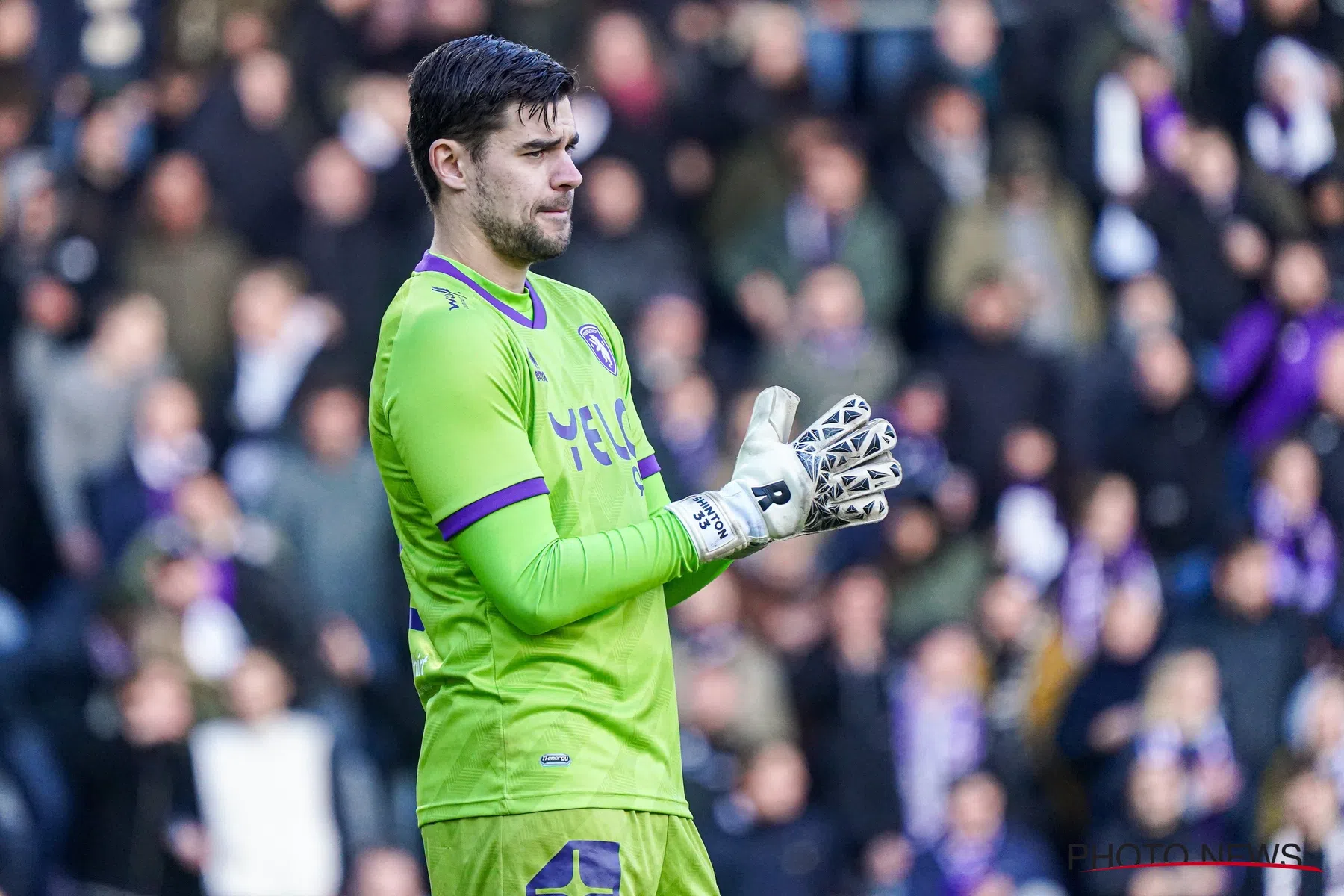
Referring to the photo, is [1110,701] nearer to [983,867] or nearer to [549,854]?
[983,867]

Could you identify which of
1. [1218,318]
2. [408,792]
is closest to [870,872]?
[408,792]

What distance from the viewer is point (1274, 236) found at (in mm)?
9203

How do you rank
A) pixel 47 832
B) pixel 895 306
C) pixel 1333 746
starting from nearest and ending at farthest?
pixel 47 832, pixel 1333 746, pixel 895 306

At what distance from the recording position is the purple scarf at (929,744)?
771 cm

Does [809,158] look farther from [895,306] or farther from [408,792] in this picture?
[408,792]

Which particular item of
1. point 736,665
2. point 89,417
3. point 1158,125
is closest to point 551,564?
point 736,665

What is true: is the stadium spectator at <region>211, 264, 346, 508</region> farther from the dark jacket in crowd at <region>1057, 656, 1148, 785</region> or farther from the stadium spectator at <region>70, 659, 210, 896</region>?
the dark jacket in crowd at <region>1057, 656, 1148, 785</region>

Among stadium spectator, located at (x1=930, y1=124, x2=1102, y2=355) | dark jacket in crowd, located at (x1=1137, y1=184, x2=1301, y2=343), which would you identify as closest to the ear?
stadium spectator, located at (x1=930, y1=124, x2=1102, y2=355)

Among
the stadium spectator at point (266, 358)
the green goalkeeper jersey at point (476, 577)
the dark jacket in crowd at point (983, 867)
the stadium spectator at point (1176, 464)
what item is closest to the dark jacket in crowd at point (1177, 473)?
the stadium spectator at point (1176, 464)

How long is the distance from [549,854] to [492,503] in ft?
1.90

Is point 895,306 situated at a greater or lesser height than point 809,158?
lesser

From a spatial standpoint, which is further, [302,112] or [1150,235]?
[1150,235]

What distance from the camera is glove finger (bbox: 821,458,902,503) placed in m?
3.03

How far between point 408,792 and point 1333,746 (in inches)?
161
